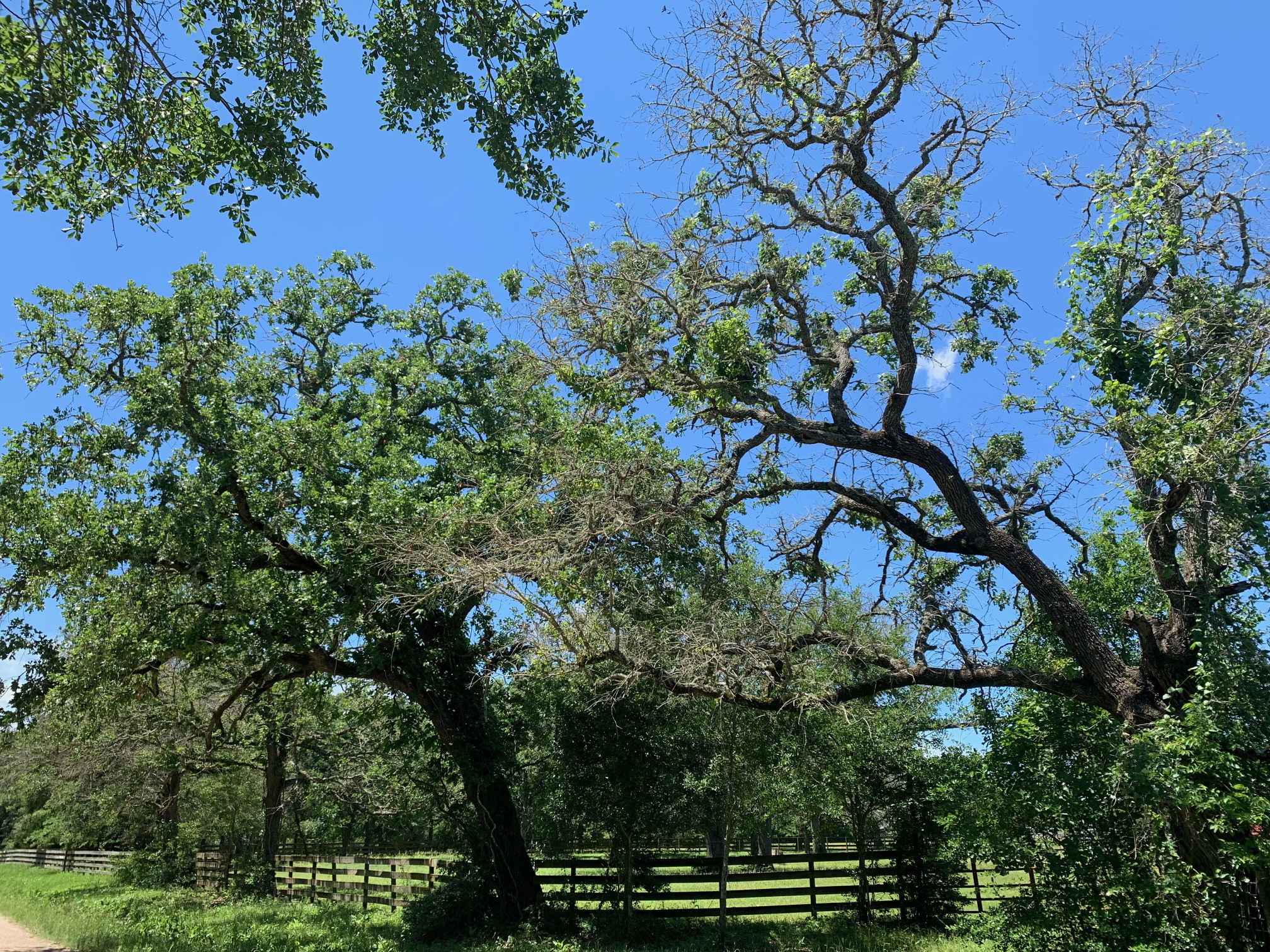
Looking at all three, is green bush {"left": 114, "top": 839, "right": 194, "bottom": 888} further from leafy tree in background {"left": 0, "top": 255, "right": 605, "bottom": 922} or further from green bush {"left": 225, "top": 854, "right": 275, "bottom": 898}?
leafy tree in background {"left": 0, "top": 255, "right": 605, "bottom": 922}

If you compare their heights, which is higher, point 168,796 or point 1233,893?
point 1233,893

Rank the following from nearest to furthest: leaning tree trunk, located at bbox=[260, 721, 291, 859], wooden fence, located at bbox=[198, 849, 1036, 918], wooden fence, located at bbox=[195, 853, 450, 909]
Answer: wooden fence, located at bbox=[198, 849, 1036, 918] → wooden fence, located at bbox=[195, 853, 450, 909] → leaning tree trunk, located at bbox=[260, 721, 291, 859]

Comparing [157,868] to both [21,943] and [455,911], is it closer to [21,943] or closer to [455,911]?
[21,943]

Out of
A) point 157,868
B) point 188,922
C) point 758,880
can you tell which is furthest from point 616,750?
point 157,868

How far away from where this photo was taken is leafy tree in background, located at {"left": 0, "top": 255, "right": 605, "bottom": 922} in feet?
37.0

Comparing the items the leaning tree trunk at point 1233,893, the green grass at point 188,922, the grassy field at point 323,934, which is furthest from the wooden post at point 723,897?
the leaning tree trunk at point 1233,893

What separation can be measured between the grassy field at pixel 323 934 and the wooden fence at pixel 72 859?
540 inches

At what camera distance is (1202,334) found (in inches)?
328

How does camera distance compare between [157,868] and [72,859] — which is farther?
[72,859]

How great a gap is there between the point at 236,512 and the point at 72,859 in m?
34.6

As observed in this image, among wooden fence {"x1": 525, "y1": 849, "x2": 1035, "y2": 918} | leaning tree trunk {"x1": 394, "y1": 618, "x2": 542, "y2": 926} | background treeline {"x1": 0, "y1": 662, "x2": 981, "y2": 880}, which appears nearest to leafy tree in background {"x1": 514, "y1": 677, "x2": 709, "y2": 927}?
background treeline {"x1": 0, "y1": 662, "x2": 981, "y2": 880}

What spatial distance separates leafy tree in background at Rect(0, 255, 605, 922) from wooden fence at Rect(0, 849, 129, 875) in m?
21.2

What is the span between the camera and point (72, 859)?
115 ft

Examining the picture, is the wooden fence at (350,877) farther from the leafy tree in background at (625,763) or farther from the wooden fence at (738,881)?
the leafy tree in background at (625,763)
